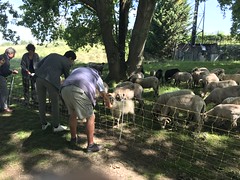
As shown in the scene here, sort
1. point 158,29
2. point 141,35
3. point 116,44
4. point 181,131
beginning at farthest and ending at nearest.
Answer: point 158,29, point 116,44, point 141,35, point 181,131

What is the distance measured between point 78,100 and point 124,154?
1.67 m

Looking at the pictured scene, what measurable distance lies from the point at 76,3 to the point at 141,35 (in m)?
4.92

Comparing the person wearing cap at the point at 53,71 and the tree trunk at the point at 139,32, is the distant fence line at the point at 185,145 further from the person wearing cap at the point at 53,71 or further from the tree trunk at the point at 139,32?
the tree trunk at the point at 139,32

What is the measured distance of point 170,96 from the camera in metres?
9.25

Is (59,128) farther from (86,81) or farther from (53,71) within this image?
(86,81)

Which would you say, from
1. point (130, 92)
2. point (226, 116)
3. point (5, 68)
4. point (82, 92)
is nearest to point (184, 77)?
point (130, 92)

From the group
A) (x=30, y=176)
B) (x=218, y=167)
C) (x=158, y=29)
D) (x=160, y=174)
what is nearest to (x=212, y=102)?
(x=218, y=167)

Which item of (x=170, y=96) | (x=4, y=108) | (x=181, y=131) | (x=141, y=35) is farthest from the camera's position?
(x=141, y=35)

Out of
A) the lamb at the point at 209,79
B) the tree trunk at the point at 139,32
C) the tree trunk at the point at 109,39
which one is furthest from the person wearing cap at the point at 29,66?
the lamb at the point at 209,79

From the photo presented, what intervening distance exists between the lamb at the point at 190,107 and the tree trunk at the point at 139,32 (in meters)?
5.90

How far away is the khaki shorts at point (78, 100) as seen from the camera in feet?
19.8

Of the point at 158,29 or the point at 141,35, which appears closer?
the point at 141,35

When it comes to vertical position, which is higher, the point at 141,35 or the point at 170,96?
the point at 141,35

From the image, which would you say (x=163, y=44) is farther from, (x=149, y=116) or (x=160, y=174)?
(x=160, y=174)
